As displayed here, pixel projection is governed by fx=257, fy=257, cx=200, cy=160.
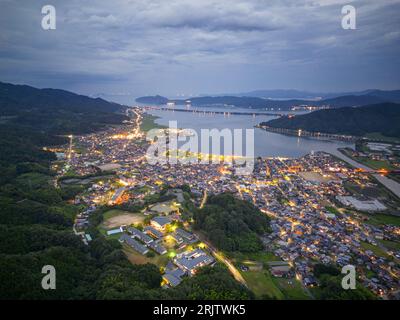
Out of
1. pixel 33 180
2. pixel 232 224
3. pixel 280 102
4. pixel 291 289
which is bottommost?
pixel 291 289

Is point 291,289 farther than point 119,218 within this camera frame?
No

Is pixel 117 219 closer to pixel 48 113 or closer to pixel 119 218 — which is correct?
pixel 119 218

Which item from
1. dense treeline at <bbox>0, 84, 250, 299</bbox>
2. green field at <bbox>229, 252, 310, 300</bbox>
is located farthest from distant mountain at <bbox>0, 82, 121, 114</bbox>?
green field at <bbox>229, 252, 310, 300</bbox>

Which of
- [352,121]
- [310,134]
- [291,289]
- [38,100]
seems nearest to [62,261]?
[291,289]

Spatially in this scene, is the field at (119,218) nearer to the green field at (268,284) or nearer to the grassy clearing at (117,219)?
the grassy clearing at (117,219)

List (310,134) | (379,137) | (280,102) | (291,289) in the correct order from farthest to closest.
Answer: (280,102) < (310,134) < (379,137) < (291,289)

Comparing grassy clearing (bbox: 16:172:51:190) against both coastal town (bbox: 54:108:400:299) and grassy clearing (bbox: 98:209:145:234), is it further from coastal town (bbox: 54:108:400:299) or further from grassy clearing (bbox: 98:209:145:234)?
grassy clearing (bbox: 98:209:145:234)
